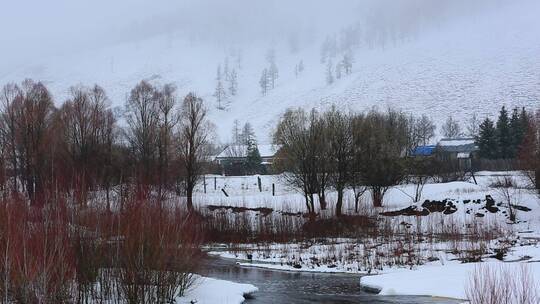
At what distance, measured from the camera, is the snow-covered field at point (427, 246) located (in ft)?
64.0

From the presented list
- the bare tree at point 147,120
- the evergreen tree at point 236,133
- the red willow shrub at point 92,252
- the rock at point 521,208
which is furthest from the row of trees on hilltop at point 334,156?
the evergreen tree at point 236,133

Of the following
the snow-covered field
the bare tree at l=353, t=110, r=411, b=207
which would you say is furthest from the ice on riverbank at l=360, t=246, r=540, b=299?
the bare tree at l=353, t=110, r=411, b=207

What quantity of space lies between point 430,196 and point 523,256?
2127cm

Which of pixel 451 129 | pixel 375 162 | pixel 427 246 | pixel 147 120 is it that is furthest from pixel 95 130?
pixel 451 129

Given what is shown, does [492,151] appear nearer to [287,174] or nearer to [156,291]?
[287,174]

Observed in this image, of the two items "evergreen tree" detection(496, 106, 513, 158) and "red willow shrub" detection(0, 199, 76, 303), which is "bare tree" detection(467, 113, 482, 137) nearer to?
"evergreen tree" detection(496, 106, 513, 158)

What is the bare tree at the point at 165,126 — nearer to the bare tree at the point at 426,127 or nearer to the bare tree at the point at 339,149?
the bare tree at the point at 339,149

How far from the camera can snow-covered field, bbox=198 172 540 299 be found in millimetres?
19495

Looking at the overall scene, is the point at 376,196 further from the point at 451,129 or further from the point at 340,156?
the point at 451,129

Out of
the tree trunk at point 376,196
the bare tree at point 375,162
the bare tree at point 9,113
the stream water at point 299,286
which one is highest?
the bare tree at point 9,113

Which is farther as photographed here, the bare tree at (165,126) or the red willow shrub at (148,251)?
the bare tree at (165,126)

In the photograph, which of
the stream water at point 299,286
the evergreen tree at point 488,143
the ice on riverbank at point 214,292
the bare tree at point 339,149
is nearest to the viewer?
the ice on riverbank at point 214,292

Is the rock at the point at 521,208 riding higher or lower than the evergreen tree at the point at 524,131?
lower

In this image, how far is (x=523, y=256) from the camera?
22.4m
